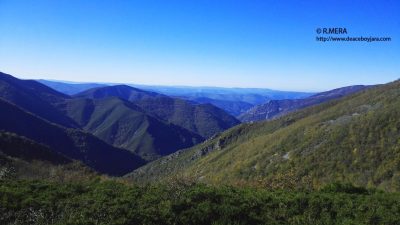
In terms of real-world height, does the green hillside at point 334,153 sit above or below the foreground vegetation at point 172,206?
below

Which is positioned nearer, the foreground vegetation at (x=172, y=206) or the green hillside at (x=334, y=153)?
the foreground vegetation at (x=172, y=206)

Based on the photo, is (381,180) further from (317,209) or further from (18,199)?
(18,199)

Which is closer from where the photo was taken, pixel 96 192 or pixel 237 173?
pixel 96 192

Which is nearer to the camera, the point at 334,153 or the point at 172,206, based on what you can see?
the point at 172,206

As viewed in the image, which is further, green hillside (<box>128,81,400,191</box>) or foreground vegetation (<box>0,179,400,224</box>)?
green hillside (<box>128,81,400,191</box>)

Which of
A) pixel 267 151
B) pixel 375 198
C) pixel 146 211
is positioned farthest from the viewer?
pixel 267 151

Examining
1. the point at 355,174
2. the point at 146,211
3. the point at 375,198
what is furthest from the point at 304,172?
the point at 146,211

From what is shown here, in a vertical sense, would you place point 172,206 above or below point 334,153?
above

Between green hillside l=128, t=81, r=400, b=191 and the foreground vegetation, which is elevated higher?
the foreground vegetation
